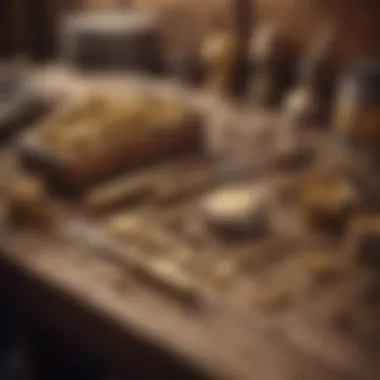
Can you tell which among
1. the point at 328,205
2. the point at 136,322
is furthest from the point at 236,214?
the point at 136,322

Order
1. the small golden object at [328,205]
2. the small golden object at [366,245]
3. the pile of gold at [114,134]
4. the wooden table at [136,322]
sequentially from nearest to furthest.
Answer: the wooden table at [136,322] → the small golden object at [366,245] → the small golden object at [328,205] → the pile of gold at [114,134]

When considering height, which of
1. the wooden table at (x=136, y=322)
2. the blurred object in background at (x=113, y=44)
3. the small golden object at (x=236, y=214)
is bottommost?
the wooden table at (x=136, y=322)

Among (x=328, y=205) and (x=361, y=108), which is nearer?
(x=328, y=205)

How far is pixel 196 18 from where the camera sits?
2.06 m

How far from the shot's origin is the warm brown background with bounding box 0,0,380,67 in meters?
1.70

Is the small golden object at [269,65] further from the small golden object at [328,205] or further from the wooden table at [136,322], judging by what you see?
the wooden table at [136,322]

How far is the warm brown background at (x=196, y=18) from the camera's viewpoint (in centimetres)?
170

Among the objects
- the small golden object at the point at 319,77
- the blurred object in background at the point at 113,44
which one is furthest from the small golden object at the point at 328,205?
the blurred object in background at the point at 113,44

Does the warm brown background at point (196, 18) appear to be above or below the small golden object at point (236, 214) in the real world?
above

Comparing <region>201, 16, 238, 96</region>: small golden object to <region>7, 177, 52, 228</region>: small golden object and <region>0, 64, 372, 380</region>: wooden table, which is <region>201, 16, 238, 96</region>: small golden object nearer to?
<region>7, 177, 52, 228</region>: small golden object

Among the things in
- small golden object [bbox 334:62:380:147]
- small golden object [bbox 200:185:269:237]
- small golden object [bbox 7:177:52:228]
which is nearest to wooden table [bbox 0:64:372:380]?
small golden object [bbox 7:177:52:228]

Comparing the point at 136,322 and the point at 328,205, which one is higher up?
the point at 328,205

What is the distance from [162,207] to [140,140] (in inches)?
6.5

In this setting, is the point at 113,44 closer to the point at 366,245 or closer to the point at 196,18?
the point at 196,18
